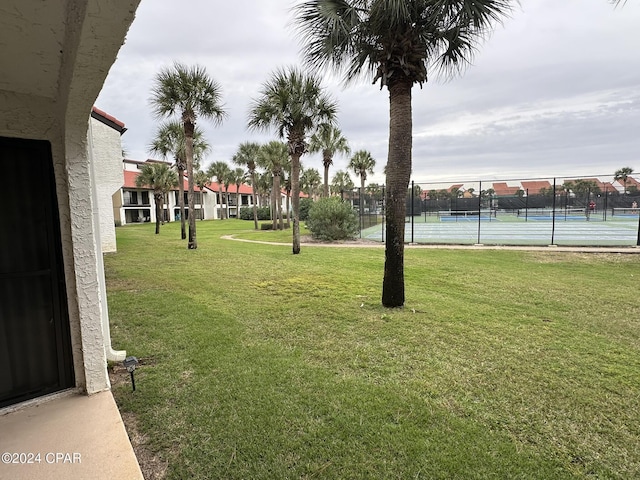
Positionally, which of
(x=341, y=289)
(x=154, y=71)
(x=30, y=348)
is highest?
(x=154, y=71)

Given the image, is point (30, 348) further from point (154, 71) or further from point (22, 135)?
point (154, 71)

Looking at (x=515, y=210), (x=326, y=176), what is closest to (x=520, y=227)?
(x=515, y=210)

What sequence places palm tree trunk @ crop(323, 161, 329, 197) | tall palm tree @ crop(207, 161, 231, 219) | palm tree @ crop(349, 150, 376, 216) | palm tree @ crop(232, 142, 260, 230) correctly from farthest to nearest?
tall palm tree @ crop(207, 161, 231, 219), palm tree @ crop(349, 150, 376, 216), palm tree @ crop(232, 142, 260, 230), palm tree trunk @ crop(323, 161, 329, 197)

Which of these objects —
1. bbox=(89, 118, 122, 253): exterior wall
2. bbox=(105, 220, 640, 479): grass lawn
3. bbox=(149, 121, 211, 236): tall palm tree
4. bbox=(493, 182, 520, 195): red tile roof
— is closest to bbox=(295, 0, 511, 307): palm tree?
bbox=(105, 220, 640, 479): grass lawn

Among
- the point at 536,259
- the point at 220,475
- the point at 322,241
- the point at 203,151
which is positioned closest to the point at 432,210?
the point at 322,241

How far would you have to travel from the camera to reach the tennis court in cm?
1792

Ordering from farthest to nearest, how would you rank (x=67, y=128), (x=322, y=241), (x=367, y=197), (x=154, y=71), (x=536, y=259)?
1. (x=367, y=197)
2. (x=322, y=241)
3. (x=154, y=71)
4. (x=536, y=259)
5. (x=67, y=128)

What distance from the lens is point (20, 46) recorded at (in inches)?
70.2

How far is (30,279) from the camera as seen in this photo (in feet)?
8.34

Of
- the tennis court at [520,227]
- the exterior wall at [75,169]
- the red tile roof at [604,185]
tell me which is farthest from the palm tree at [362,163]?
the exterior wall at [75,169]

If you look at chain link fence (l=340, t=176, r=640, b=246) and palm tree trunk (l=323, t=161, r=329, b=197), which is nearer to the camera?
chain link fence (l=340, t=176, r=640, b=246)

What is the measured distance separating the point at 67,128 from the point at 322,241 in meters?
16.3

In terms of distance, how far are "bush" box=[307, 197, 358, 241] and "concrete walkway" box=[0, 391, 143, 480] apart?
15.9 meters

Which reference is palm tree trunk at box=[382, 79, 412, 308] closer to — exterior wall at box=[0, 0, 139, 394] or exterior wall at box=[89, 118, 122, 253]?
exterior wall at box=[0, 0, 139, 394]
